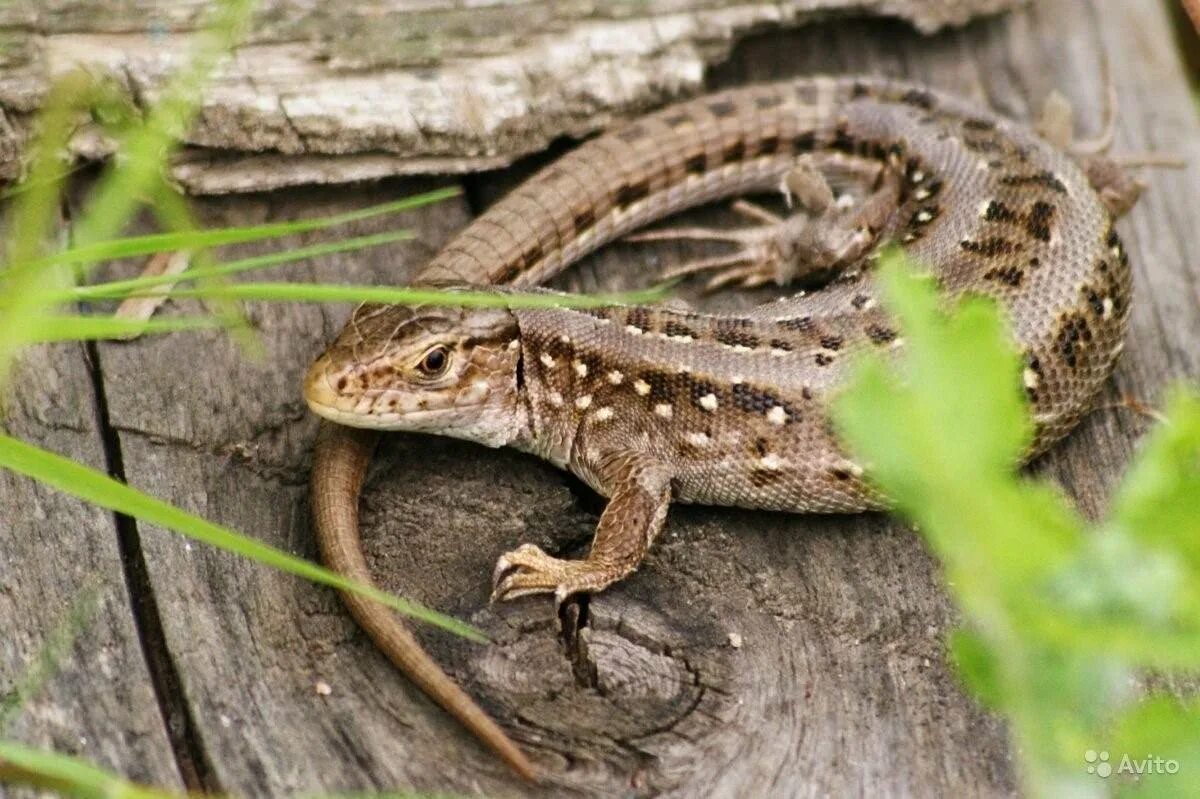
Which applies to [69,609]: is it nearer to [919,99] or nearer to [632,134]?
[632,134]

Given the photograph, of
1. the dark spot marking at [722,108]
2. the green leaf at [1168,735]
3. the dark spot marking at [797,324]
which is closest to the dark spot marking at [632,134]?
the dark spot marking at [722,108]

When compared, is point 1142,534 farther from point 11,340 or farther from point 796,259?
point 796,259

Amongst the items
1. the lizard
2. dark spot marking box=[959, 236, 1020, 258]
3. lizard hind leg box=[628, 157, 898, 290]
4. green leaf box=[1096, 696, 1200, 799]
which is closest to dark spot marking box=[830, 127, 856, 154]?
lizard hind leg box=[628, 157, 898, 290]

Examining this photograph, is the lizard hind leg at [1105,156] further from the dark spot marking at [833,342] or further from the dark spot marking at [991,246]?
the dark spot marking at [833,342]

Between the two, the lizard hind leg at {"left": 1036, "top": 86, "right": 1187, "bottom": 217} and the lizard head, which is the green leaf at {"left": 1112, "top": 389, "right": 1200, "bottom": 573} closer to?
the lizard head

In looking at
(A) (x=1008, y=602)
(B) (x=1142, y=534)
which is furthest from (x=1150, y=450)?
(A) (x=1008, y=602)

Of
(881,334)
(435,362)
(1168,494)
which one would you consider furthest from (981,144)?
(1168,494)

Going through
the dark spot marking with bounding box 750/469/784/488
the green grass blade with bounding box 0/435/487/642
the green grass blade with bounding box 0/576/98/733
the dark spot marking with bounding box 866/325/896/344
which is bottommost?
the dark spot marking with bounding box 750/469/784/488
